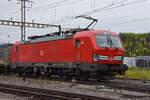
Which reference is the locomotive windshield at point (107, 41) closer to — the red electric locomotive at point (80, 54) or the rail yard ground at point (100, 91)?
the red electric locomotive at point (80, 54)

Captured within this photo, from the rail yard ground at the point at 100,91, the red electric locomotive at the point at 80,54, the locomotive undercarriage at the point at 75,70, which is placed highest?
the red electric locomotive at the point at 80,54

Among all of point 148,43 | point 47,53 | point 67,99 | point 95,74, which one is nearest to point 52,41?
point 47,53

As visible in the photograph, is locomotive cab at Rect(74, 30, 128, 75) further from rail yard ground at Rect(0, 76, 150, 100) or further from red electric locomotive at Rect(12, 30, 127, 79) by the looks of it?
rail yard ground at Rect(0, 76, 150, 100)

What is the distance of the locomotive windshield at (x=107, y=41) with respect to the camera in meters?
16.5

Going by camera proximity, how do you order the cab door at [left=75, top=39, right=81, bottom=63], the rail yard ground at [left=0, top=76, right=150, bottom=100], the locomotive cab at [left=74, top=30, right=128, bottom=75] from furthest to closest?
the cab door at [left=75, top=39, right=81, bottom=63] < the locomotive cab at [left=74, top=30, right=128, bottom=75] < the rail yard ground at [left=0, top=76, right=150, bottom=100]

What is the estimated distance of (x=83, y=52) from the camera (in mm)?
16703

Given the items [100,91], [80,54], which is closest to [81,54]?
[80,54]

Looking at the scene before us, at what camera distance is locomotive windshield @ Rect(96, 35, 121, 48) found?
54.0 ft

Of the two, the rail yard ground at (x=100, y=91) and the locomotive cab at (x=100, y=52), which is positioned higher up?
the locomotive cab at (x=100, y=52)

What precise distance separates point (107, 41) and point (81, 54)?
1.93 m

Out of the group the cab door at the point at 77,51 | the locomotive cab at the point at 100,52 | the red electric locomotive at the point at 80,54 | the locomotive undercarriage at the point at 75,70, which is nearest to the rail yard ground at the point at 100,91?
the locomotive undercarriage at the point at 75,70

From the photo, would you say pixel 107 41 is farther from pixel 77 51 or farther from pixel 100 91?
pixel 100 91

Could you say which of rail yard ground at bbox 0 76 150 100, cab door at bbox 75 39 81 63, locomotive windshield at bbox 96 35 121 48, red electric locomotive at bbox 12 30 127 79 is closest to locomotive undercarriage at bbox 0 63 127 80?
red electric locomotive at bbox 12 30 127 79

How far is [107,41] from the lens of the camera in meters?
16.8
